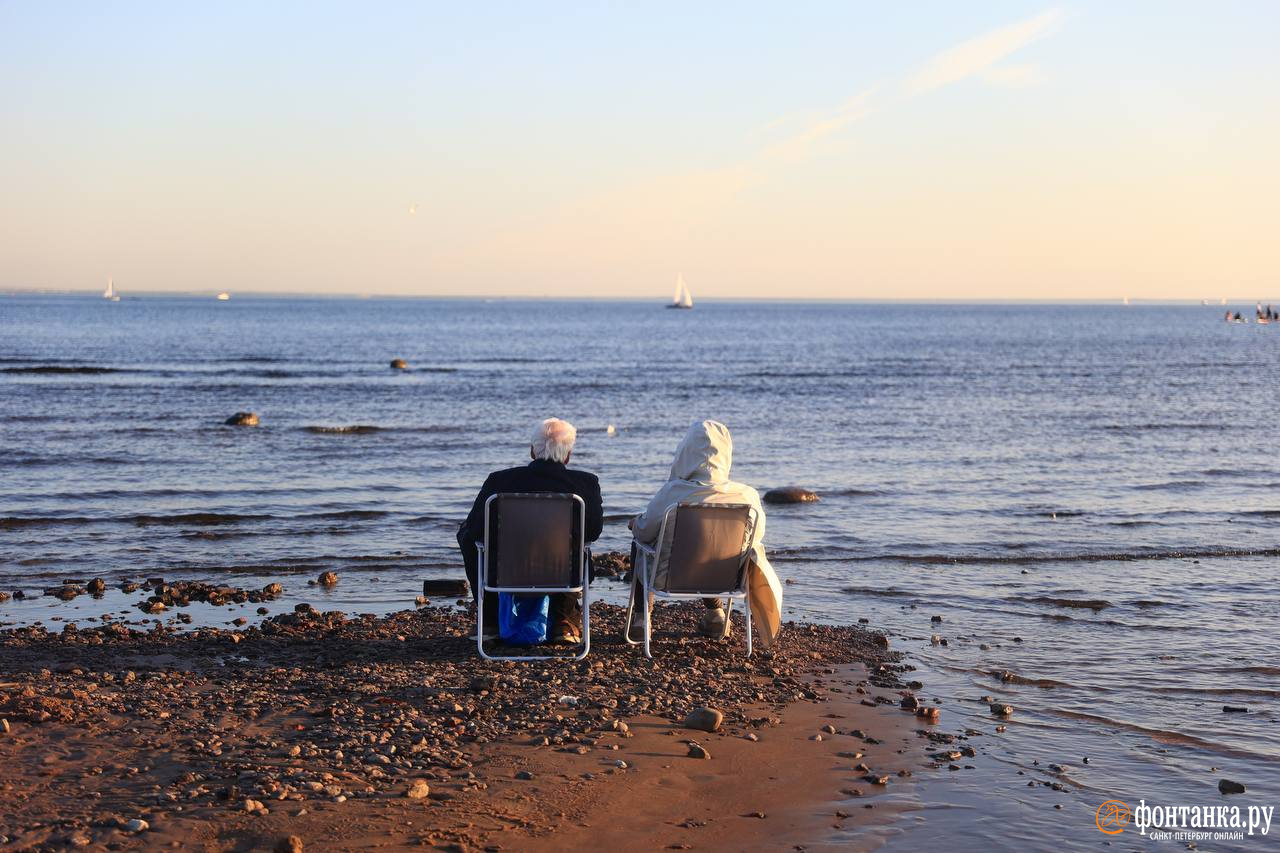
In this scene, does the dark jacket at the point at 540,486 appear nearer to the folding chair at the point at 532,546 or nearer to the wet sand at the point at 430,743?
the folding chair at the point at 532,546

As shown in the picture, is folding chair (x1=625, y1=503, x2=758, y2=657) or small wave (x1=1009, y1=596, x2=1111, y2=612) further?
small wave (x1=1009, y1=596, x2=1111, y2=612)

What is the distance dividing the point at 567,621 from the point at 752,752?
219 cm

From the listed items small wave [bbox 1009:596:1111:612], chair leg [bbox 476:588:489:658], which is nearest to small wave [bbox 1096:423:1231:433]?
small wave [bbox 1009:596:1111:612]

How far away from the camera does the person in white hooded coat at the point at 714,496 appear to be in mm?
7816

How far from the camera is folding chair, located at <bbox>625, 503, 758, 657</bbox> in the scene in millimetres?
7711

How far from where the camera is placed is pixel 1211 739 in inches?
261

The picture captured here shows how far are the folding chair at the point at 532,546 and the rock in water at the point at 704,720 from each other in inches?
54.2

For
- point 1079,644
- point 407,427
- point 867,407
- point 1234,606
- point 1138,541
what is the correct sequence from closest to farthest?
point 1079,644, point 1234,606, point 1138,541, point 407,427, point 867,407

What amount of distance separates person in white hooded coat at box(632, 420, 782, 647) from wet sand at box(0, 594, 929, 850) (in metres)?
0.38

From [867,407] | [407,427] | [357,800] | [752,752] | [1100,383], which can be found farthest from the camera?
[1100,383]

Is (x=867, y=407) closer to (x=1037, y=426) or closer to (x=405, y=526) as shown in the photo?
(x=1037, y=426)

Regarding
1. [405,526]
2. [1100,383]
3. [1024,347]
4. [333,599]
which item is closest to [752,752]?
[333,599]

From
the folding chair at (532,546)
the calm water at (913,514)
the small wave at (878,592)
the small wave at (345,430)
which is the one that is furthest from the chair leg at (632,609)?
the small wave at (345,430)

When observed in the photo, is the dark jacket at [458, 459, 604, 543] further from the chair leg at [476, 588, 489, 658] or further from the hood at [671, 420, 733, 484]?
the hood at [671, 420, 733, 484]
